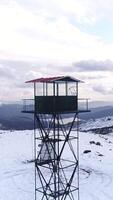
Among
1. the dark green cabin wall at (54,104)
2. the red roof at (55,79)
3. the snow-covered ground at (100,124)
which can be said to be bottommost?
the snow-covered ground at (100,124)

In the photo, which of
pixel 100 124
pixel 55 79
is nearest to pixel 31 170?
pixel 55 79

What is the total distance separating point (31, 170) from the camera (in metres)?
46.7

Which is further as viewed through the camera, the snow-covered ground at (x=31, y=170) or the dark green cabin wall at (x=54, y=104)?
the snow-covered ground at (x=31, y=170)

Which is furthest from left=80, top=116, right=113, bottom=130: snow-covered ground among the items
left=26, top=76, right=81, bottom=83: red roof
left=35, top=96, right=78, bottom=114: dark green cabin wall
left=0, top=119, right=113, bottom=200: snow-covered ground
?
left=35, top=96, right=78, bottom=114: dark green cabin wall

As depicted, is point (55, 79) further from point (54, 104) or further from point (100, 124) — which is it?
point (100, 124)

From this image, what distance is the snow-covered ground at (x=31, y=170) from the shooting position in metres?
38.3

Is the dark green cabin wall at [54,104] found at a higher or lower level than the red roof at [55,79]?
lower

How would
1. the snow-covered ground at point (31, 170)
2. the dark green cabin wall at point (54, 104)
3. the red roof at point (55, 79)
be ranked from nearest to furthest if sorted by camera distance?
the dark green cabin wall at point (54, 104) < the red roof at point (55, 79) < the snow-covered ground at point (31, 170)

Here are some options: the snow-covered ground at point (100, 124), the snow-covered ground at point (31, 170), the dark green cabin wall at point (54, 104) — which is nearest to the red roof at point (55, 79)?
the dark green cabin wall at point (54, 104)

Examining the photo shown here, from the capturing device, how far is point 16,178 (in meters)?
43.2

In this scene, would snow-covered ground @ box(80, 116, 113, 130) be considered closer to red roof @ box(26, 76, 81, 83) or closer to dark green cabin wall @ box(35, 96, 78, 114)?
red roof @ box(26, 76, 81, 83)

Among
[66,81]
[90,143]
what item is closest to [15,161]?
[90,143]

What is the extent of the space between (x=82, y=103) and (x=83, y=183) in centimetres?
1209

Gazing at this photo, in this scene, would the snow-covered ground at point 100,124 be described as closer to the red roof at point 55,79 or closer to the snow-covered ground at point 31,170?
the snow-covered ground at point 31,170
